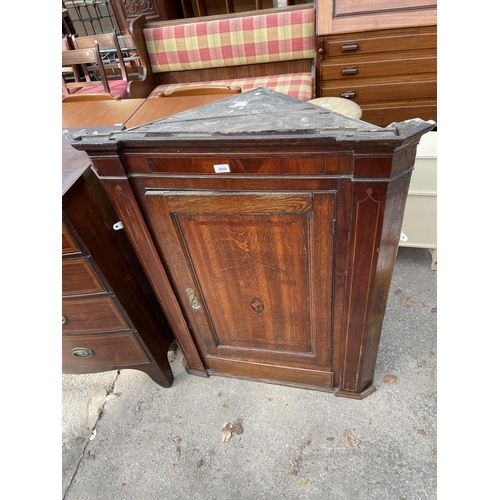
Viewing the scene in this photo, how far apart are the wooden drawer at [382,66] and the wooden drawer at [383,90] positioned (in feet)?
0.20

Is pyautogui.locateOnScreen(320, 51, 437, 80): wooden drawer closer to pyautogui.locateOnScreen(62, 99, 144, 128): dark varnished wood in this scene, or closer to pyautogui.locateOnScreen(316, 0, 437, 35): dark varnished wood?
pyautogui.locateOnScreen(316, 0, 437, 35): dark varnished wood

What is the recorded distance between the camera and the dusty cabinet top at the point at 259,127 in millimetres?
802

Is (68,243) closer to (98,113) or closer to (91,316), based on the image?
(91,316)

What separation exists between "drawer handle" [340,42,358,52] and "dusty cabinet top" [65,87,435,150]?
6.63 ft

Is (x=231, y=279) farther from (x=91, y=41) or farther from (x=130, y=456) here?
(x=91, y=41)

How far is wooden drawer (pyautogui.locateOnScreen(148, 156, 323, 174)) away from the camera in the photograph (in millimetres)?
890

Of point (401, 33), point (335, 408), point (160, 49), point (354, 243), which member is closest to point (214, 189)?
point (354, 243)

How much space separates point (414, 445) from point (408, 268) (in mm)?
1058

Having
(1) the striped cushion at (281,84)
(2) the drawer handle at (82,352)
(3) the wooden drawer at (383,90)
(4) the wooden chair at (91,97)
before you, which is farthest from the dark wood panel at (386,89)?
(2) the drawer handle at (82,352)

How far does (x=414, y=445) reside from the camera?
4.65 feet

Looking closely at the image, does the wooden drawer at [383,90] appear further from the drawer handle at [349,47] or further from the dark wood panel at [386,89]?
the drawer handle at [349,47]

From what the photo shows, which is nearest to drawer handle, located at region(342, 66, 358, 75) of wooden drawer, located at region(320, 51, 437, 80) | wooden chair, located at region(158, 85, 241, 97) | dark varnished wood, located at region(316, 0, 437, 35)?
wooden drawer, located at region(320, 51, 437, 80)

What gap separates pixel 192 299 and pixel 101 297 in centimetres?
34

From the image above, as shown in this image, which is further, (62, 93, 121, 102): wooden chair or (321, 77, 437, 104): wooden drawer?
(321, 77, 437, 104): wooden drawer
